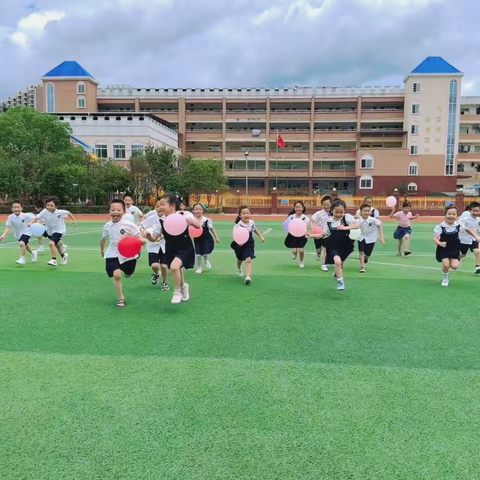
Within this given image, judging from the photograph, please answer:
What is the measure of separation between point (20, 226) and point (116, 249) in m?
5.70

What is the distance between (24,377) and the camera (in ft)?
12.9

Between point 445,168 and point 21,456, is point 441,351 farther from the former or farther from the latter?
point 445,168

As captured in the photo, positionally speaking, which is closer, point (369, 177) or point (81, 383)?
point (81, 383)

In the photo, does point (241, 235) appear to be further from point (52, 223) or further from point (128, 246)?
point (52, 223)

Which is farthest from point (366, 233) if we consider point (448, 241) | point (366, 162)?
point (366, 162)

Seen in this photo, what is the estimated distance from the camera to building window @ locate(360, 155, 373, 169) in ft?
193

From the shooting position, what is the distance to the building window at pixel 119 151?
5088cm

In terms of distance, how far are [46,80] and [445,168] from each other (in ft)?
179

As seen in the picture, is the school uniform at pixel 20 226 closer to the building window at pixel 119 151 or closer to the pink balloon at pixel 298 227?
the pink balloon at pixel 298 227

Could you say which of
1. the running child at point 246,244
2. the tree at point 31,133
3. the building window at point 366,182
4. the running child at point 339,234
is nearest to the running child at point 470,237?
the running child at point 339,234

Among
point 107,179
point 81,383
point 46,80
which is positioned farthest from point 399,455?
point 46,80

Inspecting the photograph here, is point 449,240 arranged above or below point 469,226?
below

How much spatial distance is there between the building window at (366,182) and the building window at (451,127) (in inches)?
401

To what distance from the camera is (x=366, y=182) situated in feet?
194
